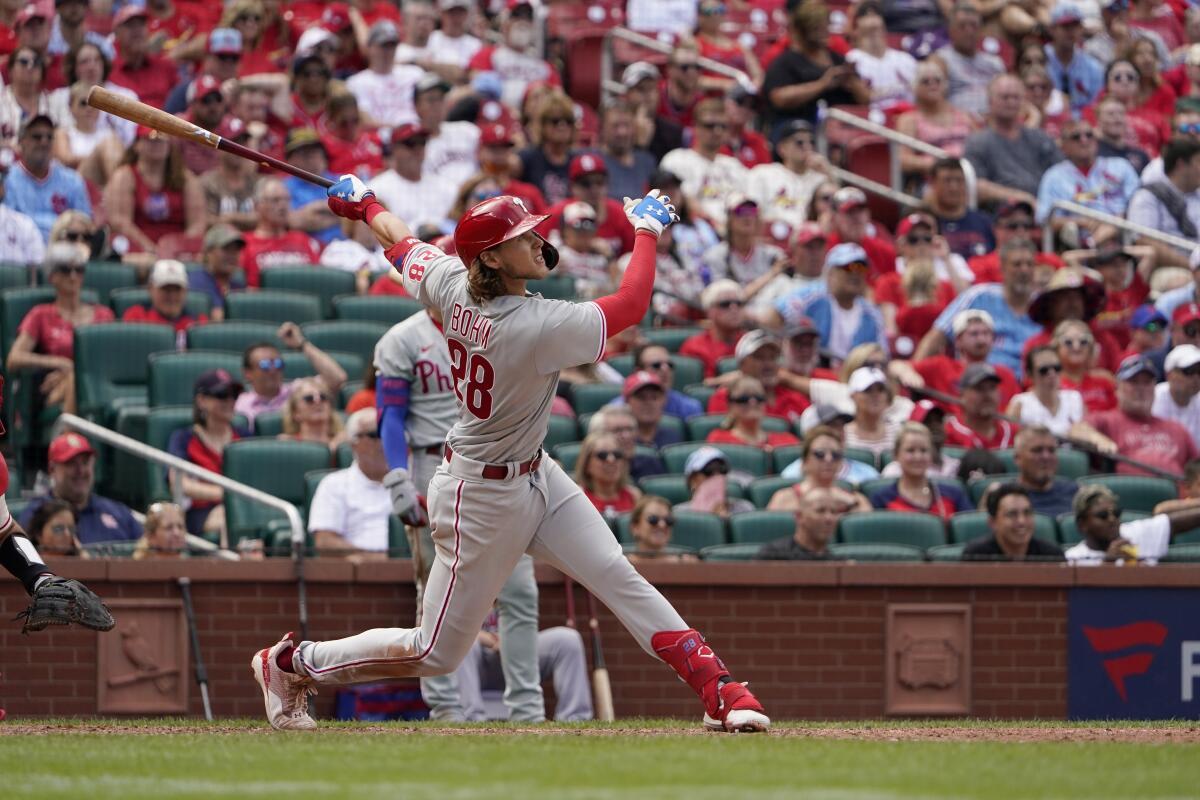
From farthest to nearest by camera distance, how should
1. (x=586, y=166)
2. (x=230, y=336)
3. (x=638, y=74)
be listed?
1. (x=638, y=74)
2. (x=586, y=166)
3. (x=230, y=336)

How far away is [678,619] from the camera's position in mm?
6766

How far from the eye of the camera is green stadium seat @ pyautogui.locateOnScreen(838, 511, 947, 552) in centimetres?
1028

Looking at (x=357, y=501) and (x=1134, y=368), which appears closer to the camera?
(x=357, y=501)

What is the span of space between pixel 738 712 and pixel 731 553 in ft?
10.4

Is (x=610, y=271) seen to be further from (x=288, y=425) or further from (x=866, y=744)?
(x=866, y=744)

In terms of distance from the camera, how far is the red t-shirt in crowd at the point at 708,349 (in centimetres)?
1270

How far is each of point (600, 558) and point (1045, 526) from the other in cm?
452

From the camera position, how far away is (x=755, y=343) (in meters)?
11.9

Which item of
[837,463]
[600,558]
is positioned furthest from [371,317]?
[600,558]

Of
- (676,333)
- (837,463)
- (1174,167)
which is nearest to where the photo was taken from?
(837,463)

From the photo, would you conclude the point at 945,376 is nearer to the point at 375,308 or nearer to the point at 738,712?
the point at 375,308

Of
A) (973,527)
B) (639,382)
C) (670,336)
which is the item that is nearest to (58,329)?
(639,382)

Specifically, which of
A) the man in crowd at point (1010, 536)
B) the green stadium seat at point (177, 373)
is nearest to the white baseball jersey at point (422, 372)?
the green stadium seat at point (177, 373)

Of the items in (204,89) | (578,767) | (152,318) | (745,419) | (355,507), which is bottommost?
(578,767)
